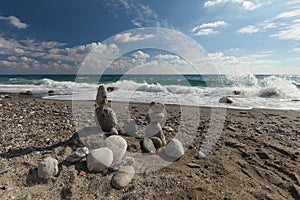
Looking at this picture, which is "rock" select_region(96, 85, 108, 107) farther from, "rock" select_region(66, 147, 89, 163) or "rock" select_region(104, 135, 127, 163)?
"rock" select_region(66, 147, 89, 163)

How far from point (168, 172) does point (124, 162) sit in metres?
0.61

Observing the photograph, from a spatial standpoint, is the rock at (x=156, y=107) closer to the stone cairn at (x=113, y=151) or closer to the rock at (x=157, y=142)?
the stone cairn at (x=113, y=151)

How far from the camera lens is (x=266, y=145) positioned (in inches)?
151

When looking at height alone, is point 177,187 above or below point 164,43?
below

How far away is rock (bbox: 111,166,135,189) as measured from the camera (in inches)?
90.4

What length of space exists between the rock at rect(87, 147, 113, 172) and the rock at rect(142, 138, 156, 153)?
2.32 feet

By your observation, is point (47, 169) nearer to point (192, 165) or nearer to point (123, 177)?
point (123, 177)

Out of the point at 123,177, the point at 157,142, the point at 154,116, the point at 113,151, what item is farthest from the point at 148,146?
the point at 123,177

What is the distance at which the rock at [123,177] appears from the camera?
230 cm

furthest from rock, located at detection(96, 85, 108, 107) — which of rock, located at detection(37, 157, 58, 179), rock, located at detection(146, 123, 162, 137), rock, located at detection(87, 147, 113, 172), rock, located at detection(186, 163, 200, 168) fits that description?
rock, located at detection(186, 163, 200, 168)

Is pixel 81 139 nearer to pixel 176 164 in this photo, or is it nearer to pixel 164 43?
pixel 176 164

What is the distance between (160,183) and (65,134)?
2.16m

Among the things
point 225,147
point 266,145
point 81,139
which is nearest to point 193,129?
point 225,147

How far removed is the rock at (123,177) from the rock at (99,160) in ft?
0.67
